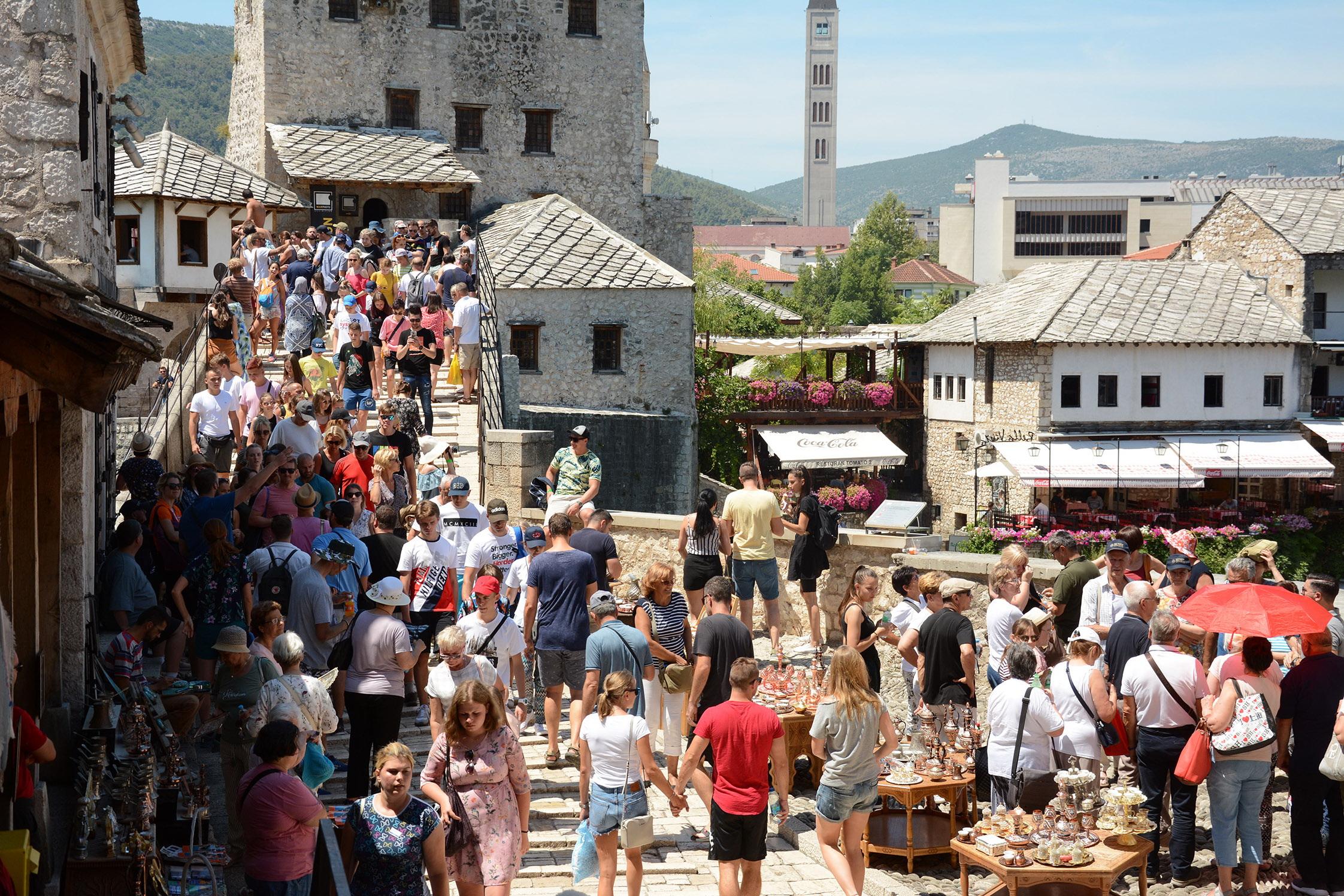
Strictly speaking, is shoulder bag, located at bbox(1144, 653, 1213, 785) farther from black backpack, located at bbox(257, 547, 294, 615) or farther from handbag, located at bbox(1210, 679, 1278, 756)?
black backpack, located at bbox(257, 547, 294, 615)

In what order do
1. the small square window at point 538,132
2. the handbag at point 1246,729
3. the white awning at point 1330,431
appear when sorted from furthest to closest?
the white awning at point 1330,431 < the small square window at point 538,132 < the handbag at point 1246,729

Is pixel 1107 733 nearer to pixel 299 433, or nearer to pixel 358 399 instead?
pixel 299 433

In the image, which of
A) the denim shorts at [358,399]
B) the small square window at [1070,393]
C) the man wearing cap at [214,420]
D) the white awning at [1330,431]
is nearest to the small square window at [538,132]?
the small square window at [1070,393]

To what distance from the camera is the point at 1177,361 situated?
141 ft

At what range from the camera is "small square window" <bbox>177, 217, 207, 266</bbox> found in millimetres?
25000

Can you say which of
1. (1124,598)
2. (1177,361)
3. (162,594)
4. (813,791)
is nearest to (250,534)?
(162,594)

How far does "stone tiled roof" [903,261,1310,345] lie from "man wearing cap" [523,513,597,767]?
A: 33669 mm

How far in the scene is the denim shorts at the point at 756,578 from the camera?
13273 mm

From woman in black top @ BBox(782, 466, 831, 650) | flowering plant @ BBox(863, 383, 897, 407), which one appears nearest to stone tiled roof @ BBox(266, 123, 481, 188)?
flowering plant @ BBox(863, 383, 897, 407)

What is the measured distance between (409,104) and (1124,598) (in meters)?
29.4

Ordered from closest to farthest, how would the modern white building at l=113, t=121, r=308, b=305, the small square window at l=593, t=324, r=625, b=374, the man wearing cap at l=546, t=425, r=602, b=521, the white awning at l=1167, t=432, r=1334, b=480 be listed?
1. the man wearing cap at l=546, t=425, r=602, b=521
2. the modern white building at l=113, t=121, r=308, b=305
3. the small square window at l=593, t=324, r=625, b=374
4. the white awning at l=1167, t=432, r=1334, b=480

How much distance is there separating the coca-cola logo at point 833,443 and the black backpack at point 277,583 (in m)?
35.4

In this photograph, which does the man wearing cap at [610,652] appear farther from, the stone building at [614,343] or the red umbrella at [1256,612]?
the stone building at [614,343]

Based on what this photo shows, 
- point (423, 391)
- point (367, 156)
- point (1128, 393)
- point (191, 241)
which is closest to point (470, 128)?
point (367, 156)
